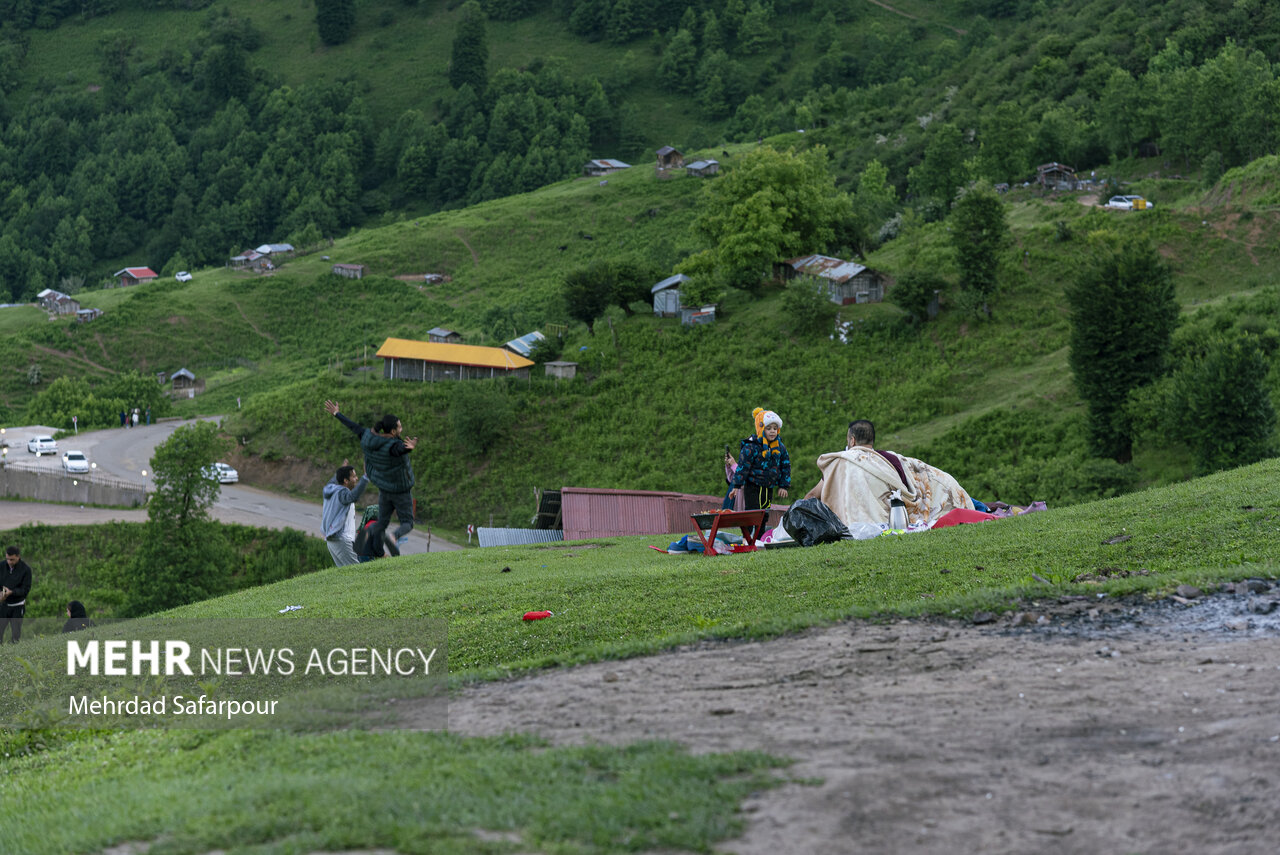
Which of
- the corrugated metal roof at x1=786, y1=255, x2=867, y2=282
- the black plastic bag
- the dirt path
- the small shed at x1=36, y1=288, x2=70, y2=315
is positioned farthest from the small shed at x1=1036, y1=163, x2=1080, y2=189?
the small shed at x1=36, y1=288, x2=70, y2=315

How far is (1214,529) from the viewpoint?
12.0 metres

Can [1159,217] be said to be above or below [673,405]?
above

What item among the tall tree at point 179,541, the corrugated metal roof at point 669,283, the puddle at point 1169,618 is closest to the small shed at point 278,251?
the corrugated metal roof at point 669,283

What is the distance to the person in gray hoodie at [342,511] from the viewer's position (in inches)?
719

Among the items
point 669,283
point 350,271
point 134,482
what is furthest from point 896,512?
point 350,271

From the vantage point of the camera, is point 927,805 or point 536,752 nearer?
point 927,805

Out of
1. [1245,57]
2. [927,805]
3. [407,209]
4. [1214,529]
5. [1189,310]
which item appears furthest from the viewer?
[407,209]

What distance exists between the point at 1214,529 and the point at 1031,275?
166 ft

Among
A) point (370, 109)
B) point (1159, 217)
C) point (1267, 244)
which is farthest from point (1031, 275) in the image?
point (370, 109)

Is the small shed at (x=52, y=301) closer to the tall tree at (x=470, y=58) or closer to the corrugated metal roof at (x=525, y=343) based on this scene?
the corrugated metal roof at (x=525, y=343)

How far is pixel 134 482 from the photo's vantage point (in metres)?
59.7

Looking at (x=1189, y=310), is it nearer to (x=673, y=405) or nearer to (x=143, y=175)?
(x=673, y=405)

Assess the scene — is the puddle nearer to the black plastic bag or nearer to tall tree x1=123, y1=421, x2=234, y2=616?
the black plastic bag
